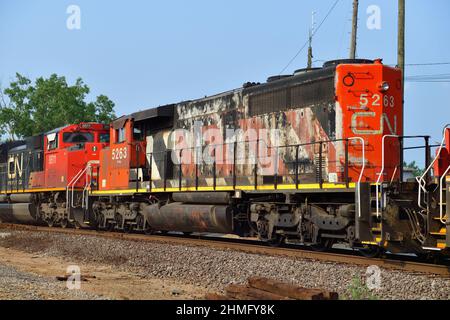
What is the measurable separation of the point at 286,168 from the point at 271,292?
21.7 ft

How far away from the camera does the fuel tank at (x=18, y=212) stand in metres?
23.5

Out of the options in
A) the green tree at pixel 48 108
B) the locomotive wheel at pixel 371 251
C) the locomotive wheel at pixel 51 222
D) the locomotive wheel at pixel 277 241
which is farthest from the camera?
the green tree at pixel 48 108

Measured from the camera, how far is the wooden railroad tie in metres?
6.29

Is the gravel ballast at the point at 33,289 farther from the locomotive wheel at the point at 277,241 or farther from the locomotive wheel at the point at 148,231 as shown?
the locomotive wheel at the point at 148,231

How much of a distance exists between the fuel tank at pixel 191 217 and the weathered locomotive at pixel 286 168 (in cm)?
3

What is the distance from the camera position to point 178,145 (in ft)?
54.2

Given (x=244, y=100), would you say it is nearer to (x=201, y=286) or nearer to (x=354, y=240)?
(x=354, y=240)

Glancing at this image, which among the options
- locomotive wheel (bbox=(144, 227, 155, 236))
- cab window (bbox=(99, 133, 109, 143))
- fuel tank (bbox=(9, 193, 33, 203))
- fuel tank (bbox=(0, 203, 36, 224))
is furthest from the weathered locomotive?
fuel tank (bbox=(9, 193, 33, 203))

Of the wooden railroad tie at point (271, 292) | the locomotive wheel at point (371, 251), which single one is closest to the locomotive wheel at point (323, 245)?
the locomotive wheel at point (371, 251)

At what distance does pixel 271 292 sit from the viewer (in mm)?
6824

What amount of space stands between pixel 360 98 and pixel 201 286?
17.2 feet

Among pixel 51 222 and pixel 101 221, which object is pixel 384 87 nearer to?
pixel 101 221

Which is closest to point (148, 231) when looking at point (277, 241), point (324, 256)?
point (277, 241)
